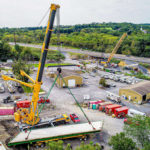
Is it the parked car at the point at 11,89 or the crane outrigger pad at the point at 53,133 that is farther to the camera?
the parked car at the point at 11,89

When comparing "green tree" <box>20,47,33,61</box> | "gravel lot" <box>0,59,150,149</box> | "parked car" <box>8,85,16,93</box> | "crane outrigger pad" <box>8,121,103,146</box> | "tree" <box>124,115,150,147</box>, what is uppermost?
"green tree" <box>20,47,33,61</box>

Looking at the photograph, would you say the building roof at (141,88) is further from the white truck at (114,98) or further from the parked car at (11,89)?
the parked car at (11,89)

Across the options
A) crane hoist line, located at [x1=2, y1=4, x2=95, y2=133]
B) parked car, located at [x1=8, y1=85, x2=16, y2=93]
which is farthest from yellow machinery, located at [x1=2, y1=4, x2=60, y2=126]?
parked car, located at [x1=8, y1=85, x2=16, y2=93]

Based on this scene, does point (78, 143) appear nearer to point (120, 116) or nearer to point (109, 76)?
point (120, 116)

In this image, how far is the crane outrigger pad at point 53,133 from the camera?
49.5 feet

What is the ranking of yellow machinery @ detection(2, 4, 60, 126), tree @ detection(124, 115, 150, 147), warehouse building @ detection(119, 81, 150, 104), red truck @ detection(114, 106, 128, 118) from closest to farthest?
tree @ detection(124, 115, 150, 147) < yellow machinery @ detection(2, 4, 60, 126) < red truck @ detection(114, 106, 128, 118) < warehouse building @ detection(119, 81, 150, 104)

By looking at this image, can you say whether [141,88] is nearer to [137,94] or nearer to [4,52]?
[137,94]

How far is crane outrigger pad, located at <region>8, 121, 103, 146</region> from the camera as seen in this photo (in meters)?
15.1

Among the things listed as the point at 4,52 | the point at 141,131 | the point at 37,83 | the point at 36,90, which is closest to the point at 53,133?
the point at 36,90

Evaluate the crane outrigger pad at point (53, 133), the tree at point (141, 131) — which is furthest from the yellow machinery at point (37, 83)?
the tree at point (141, 131)

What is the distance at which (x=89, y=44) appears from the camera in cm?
8800

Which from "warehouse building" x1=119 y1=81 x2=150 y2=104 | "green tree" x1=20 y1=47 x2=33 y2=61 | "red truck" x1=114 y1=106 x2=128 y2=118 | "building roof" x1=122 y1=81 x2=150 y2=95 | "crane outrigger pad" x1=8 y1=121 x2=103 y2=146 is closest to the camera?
"crane outrigger pad" x1=8 y1=121 x2=103 y2=146

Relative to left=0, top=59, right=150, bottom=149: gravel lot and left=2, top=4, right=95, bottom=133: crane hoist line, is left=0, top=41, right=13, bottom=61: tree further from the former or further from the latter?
left=2, top=4, right=95, bottom=133: crane hoist line

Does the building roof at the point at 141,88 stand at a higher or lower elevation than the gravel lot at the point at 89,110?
higher
